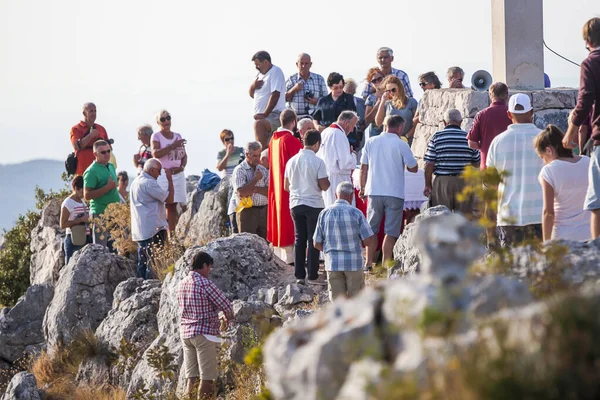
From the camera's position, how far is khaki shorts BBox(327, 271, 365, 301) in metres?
10.2

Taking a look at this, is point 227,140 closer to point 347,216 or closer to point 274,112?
point 274,112

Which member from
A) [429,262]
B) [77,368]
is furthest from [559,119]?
[429,262]

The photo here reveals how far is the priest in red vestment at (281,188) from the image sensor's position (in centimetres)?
1232

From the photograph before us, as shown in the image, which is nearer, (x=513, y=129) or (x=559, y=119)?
(x=513, y=129)

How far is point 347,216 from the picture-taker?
998 centimetres

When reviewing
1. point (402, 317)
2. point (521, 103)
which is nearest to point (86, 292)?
point (521, 103)

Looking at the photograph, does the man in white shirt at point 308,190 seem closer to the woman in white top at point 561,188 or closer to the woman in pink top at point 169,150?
the woman in white top at point 561,188

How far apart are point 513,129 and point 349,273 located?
83.7 inches

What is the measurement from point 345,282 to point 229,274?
2800 mm

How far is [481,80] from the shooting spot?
12.9 meters

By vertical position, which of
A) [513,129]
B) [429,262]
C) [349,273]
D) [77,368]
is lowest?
[77,368]

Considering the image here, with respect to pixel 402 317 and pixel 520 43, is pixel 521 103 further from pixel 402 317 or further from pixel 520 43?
pixel 402 317

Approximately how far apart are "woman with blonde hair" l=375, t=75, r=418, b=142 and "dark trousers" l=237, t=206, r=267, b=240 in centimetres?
193

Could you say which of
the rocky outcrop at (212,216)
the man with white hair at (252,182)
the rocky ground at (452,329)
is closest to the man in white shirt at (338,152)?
the man with white hair at (252,182)
